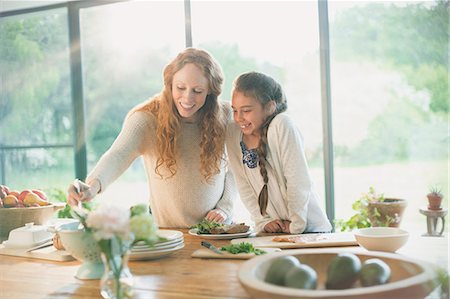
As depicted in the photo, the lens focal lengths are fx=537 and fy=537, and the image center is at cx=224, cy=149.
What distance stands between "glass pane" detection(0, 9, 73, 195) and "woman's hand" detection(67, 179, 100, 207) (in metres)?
3.86

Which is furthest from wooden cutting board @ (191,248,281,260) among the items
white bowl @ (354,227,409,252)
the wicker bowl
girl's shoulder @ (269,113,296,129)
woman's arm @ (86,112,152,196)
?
the wicker bowl

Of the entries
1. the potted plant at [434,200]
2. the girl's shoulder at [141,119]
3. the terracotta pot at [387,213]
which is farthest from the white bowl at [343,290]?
the potted plant at [434,200]

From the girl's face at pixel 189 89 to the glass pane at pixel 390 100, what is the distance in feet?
7.97

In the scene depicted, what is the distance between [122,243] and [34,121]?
517cm

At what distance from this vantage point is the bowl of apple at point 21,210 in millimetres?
2236

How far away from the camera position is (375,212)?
4.18 m

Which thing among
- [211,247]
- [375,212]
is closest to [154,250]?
[211,247]

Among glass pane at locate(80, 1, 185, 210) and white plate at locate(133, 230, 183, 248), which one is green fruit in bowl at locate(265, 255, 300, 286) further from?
glass pane at locate(80, 1, 185, 210)

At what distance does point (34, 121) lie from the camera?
19.8ft

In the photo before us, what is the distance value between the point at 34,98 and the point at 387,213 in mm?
4005

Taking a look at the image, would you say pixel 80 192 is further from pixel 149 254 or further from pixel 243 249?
pixel 243 249

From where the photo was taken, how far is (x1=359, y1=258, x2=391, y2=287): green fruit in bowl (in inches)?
47.7

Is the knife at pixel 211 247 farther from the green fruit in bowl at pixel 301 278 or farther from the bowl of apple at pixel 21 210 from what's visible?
the bowl of apple at pixel 21 210

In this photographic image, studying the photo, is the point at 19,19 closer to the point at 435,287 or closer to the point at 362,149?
the point at 362,149
